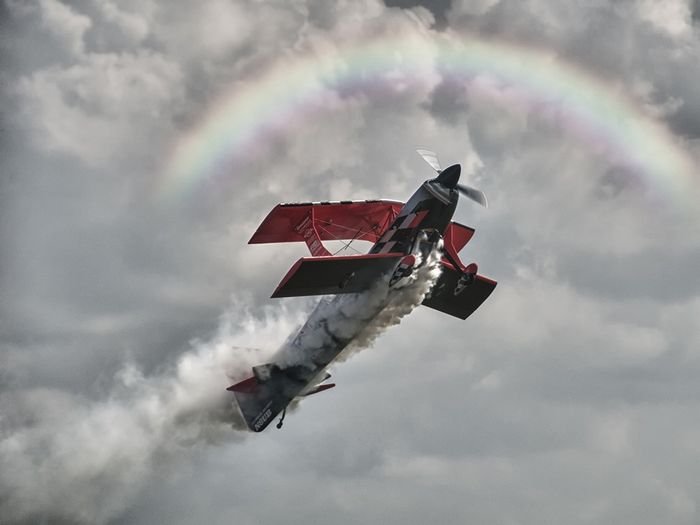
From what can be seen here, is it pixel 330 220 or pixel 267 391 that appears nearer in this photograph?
pixel 330 220

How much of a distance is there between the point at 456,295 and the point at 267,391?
12.7m

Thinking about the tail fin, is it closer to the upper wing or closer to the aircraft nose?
the upper wing

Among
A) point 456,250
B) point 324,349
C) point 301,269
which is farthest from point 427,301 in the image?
point 301,269

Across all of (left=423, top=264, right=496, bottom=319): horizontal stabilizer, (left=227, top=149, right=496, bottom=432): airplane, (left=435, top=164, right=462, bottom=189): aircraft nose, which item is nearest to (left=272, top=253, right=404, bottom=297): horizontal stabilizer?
(left=227, top=149, right=496, bottom=432): airplane

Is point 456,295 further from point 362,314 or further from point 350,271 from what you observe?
point 350,271

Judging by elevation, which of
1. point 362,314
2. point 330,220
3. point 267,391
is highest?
point 330,220

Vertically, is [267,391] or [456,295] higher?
[267,391]

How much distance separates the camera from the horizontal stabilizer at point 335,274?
47.5 metres

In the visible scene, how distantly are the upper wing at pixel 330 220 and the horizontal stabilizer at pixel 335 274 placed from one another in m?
5.34

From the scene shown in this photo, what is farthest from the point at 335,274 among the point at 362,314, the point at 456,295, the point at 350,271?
the point at 456,295

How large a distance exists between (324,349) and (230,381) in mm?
10569

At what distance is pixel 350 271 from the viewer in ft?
159

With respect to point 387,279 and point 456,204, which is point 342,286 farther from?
point 456,204

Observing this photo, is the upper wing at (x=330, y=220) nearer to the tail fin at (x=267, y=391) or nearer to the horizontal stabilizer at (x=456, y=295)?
the horizontal stabilizer at (x=456, y=295)
